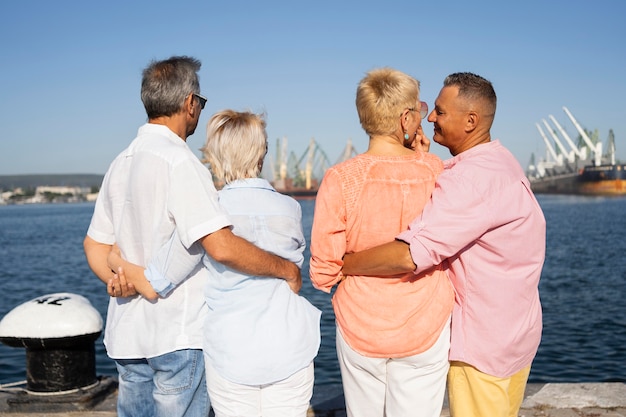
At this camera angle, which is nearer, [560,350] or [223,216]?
[223,216]

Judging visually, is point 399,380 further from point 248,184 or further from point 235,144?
point 235,144

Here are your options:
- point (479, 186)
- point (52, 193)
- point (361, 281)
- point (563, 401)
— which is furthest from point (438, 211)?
point (52, 193)

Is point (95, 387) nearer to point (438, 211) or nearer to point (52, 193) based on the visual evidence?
point (438, 211)

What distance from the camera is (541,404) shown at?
109 inches

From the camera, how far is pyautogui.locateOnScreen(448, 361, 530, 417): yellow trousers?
5.54 feet

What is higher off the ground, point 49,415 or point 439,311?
point 439,311

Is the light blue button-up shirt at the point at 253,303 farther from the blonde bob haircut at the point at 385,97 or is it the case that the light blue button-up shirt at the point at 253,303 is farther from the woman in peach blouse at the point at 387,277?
the blonde bob haircut at the point at 385,97

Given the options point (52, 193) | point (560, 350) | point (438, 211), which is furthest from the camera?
point (52, 193)

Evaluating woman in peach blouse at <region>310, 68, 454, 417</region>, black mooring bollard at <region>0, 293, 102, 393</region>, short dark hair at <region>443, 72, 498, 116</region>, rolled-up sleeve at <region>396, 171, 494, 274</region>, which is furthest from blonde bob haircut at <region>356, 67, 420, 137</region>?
black mooring bollard at <region>0, 293, 102, 393</region>

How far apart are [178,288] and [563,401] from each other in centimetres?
201

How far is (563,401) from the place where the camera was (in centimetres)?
278

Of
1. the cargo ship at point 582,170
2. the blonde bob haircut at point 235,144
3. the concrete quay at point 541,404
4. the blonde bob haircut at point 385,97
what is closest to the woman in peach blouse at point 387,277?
the blonde bob haircut at point 385,97

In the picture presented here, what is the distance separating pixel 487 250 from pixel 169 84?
3.32ft

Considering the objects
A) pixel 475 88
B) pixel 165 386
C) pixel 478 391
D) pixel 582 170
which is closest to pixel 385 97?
pixel 475 88
